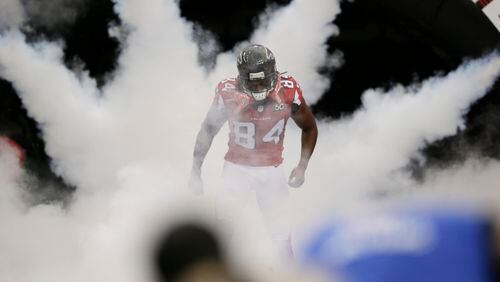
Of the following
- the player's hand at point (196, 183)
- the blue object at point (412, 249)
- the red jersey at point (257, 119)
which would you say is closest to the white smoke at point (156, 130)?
the player's hand at point (196, 183)

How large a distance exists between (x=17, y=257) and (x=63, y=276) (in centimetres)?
41

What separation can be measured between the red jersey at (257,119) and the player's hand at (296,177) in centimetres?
15

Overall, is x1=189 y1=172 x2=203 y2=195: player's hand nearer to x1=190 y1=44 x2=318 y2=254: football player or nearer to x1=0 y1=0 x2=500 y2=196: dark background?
x1=190 y1=44 x2=318 y2=254: football player

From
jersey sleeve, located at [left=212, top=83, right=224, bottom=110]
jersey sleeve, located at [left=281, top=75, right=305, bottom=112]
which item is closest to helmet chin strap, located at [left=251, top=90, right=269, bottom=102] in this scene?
jersey sleeve, located at [left=281, top=75, right=305, bottom=112]

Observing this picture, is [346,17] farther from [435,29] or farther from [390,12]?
[435,29]

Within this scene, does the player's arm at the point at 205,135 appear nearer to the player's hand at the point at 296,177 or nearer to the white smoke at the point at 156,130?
the white smoke at the point at 156,130

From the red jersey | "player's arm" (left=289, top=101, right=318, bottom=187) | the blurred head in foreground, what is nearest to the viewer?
the blurred head in foreground

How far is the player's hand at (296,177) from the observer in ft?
13.3

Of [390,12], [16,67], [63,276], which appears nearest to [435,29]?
[390,12]

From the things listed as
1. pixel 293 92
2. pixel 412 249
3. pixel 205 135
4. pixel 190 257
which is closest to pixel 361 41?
pixel 293 92

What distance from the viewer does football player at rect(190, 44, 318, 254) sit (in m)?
3.63

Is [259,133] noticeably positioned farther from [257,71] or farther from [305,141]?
[257,71]

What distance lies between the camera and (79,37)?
4.04 meters

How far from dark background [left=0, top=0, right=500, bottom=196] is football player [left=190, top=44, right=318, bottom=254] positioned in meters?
0.46
